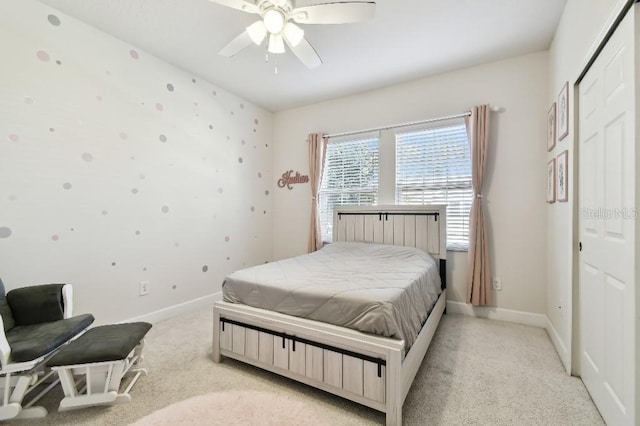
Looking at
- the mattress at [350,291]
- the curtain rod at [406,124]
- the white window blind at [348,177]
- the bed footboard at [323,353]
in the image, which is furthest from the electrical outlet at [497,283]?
the curtain rod at [406,124]

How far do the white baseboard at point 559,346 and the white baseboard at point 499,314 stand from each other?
0.10 metres

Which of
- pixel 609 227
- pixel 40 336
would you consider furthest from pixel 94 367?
pixel 609 227

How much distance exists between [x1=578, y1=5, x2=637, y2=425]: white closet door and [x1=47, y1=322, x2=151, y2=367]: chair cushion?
8.12 feet

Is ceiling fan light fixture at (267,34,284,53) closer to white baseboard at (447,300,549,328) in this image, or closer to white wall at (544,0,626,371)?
white wall at (544,0,626,371)

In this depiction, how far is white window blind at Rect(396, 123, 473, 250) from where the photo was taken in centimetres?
307

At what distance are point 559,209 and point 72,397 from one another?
3503mm

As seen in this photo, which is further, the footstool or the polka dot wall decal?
the polka dot wall decal

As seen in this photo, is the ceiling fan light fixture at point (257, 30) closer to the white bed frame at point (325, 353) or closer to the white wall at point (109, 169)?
the white wall at point (109, 169)

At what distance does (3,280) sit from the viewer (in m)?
1.92

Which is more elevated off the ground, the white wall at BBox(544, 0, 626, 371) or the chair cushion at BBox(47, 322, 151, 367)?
the white wall at BBox(544, 0, 626, 371)

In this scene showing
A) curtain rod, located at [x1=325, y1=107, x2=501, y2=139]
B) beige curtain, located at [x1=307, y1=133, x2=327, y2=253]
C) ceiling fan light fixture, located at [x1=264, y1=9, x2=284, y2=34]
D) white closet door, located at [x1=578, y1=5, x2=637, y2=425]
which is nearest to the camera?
white closet door, located at [x1=578, y1=5, x2=637, y2=425]

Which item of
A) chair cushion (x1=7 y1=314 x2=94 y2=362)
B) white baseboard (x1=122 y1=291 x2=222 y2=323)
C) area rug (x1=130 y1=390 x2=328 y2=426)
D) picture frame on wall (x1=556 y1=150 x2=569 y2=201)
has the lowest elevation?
area rug (x1=130 y1=390 x2=328 y2=426)

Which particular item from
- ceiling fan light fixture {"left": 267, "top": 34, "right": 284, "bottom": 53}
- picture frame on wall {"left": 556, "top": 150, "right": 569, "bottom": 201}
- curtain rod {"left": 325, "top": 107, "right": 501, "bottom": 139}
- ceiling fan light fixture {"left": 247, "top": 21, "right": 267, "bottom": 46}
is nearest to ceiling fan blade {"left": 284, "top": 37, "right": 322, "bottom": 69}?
ceiling fan light fixture {"left": 267, "top": 34, "right": 284, "bottom": 53}

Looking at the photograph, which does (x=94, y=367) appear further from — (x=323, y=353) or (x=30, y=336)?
(x=323, y=353)
